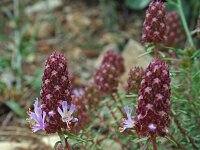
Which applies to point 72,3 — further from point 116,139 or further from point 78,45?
point 116,139

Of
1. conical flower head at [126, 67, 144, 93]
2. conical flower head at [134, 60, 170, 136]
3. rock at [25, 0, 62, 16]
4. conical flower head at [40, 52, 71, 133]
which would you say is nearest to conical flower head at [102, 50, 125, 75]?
conical flower head at [126, 67, 144, 93]

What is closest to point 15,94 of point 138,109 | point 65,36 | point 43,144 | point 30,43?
point 30,43

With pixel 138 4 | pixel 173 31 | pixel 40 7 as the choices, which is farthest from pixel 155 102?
pixel 40 7

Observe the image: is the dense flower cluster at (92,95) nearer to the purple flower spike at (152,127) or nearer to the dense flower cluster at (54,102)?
the dense flower cluster at (54,102)

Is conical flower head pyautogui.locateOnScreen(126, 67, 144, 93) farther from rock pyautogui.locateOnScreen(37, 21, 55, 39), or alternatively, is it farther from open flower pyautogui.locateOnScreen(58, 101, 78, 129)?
rock pyautogui.locateOnScreen(37, 21, 55, 39)

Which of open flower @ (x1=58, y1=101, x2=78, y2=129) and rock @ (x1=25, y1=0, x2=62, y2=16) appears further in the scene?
rock @ (x1=25, y1=0, x2=62, y2=16)

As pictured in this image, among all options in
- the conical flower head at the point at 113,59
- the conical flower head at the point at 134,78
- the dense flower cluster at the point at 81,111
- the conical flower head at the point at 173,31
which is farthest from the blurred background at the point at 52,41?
the conical flower head at the point at 134,78

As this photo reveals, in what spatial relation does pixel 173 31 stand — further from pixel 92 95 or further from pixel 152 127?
pixel 152 127
